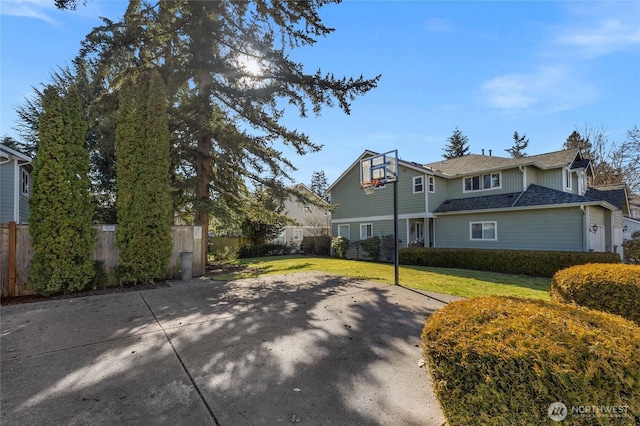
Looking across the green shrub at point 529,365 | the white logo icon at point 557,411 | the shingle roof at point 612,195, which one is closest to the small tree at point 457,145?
the shingle roof at point 612,195

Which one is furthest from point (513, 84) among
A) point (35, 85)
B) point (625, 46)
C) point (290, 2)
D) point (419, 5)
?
point (35, 85)

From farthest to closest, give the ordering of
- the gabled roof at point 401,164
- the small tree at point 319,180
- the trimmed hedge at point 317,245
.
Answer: the small tree at point 319,180 → the trimmed hedge at point 317,245 → the gabled roof at point 401,164

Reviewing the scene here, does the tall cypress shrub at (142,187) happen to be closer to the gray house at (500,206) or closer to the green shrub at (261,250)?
the green shrub at (261,250)

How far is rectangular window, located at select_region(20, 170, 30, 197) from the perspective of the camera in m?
12.7

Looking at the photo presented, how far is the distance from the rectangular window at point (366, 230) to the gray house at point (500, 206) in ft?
0.23

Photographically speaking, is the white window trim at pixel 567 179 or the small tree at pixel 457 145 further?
the small tree at pixel 457 145

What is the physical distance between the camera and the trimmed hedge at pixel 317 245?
929 inches

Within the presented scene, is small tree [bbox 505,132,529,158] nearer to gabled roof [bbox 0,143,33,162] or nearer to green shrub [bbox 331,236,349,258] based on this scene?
green shrub [bbox 331,236,349,258]

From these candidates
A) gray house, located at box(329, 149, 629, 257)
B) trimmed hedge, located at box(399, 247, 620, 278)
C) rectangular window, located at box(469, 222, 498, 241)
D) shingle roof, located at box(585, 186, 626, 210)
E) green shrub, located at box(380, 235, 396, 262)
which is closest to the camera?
trimmed hedge, located at box(399, 247, 620, 278)

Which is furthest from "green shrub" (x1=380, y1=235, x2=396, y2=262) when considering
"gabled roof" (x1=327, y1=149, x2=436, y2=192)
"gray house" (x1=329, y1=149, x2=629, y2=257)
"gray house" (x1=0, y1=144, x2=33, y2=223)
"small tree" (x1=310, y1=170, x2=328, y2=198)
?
"small tree" (x1=310, y1=170, x2=328, y2=198)

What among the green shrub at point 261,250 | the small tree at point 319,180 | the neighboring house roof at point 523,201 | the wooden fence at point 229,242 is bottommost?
the green shrub at point 261,250

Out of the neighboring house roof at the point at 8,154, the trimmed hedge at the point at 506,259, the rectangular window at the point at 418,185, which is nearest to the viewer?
the neighboring house roof at the point at 8,154

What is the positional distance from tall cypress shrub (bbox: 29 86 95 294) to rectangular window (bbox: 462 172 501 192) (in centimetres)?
1851

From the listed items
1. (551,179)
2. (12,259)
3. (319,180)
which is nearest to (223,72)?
(12,259)
